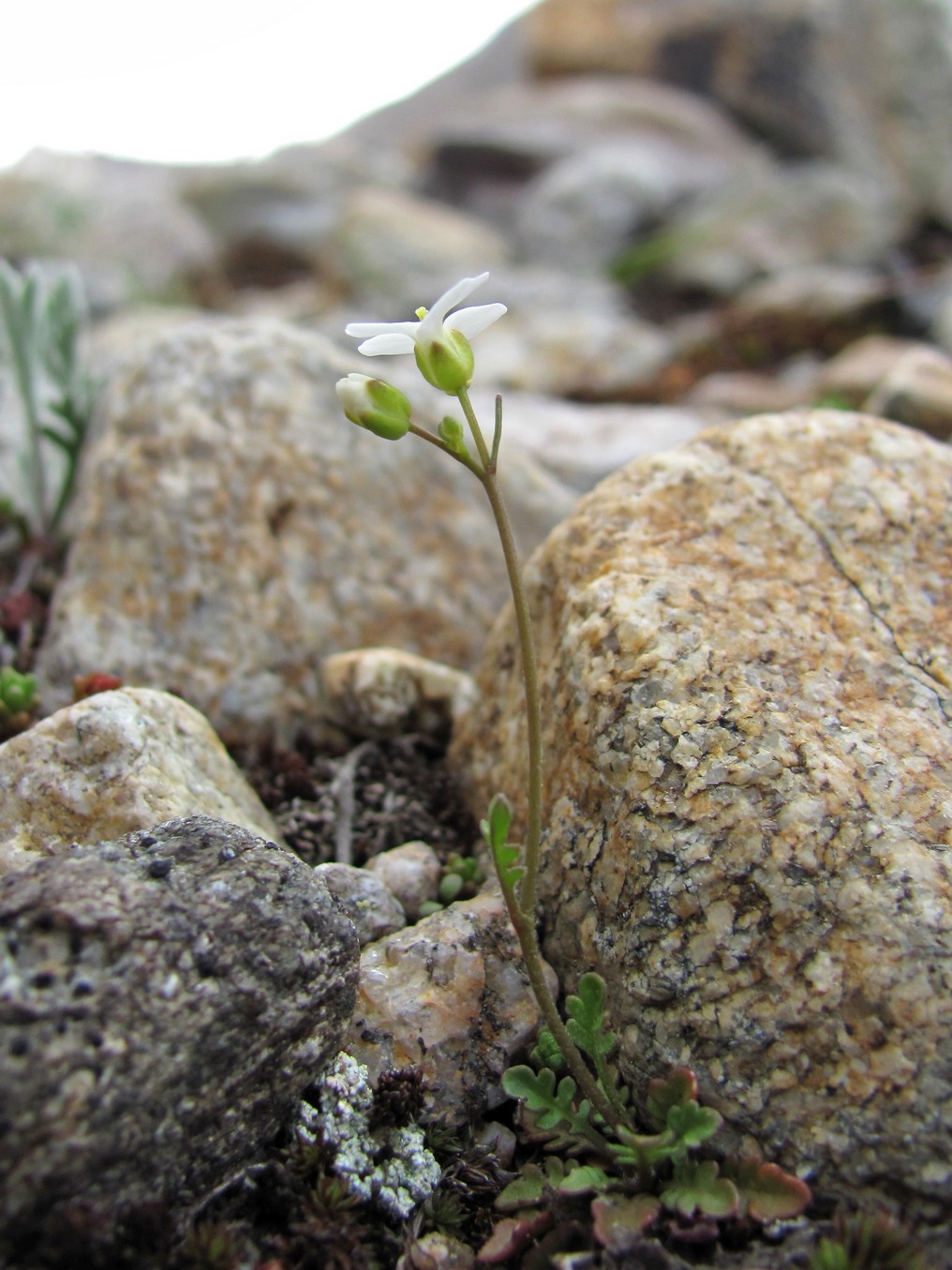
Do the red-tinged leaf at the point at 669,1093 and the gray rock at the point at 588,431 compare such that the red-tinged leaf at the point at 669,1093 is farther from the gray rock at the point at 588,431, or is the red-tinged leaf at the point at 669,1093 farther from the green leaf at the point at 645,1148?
the gray rock at the point at 588,431

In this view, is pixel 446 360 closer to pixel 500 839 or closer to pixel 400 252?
pixel 500 839

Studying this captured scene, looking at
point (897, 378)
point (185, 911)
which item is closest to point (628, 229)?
point (897, 378)

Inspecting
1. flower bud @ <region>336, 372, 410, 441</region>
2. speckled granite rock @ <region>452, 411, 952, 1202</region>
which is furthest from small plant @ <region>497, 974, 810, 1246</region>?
flower bud @ <region>336, 372, 410, 441</region>

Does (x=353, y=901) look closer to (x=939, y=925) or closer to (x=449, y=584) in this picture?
(x=939, y=925)

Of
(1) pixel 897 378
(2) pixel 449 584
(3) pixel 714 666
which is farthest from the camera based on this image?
(1) pixel 897 378

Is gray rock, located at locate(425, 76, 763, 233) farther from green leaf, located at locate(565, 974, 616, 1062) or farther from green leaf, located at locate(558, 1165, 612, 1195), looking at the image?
green leaf, located at locate(558, 1165, 612, 1195)

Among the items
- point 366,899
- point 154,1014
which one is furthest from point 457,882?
point 154,1014
